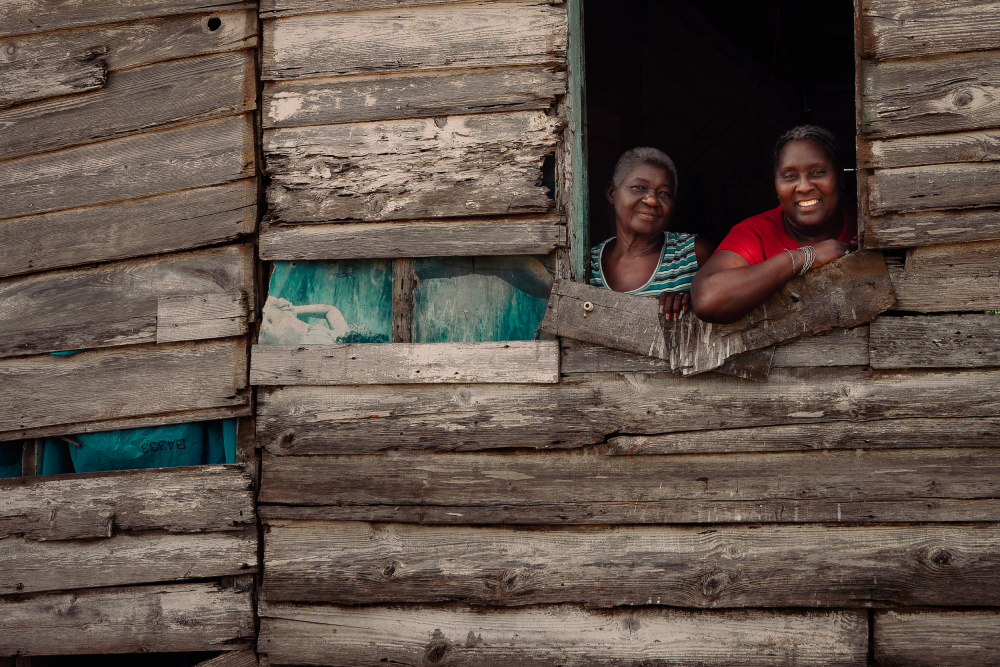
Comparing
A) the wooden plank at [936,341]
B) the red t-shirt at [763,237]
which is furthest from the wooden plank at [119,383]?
the wooden plank at [936,341]

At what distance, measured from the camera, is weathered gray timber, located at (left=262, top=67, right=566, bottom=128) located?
10.4 ft

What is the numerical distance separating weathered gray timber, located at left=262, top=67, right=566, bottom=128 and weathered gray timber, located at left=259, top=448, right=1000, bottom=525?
4.28ft

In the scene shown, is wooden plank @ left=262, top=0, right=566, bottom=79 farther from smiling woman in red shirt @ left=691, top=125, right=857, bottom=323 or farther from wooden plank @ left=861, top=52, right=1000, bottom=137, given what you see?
wooden plank @ left=861, top=52, right=1000, bottom=137

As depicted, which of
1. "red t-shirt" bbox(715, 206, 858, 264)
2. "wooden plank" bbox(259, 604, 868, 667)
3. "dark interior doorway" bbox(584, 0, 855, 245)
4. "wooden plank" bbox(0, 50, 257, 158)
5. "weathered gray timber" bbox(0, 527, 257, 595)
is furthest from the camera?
"dark interior doorway" bbox(584, 0, 855, 245)

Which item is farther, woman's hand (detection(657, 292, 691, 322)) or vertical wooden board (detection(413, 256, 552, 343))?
vertical wooden board (detection(413, 256, 552, 343))

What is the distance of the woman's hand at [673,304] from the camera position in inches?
117

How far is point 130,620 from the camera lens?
3.39m

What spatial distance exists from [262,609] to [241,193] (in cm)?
162

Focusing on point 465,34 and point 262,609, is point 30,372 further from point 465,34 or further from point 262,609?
point 465,34

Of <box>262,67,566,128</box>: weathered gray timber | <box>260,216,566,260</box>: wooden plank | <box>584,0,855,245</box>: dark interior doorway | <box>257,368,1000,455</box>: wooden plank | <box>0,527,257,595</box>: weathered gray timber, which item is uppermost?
<box>584,0,855,245</box>: dark interior doorway

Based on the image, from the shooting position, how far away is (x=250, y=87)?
11.1 ft

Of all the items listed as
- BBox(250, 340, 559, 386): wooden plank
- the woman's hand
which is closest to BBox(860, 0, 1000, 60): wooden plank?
the woman's hand

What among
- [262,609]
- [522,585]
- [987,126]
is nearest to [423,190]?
[522,585]

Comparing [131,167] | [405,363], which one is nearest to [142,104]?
[131,167]
